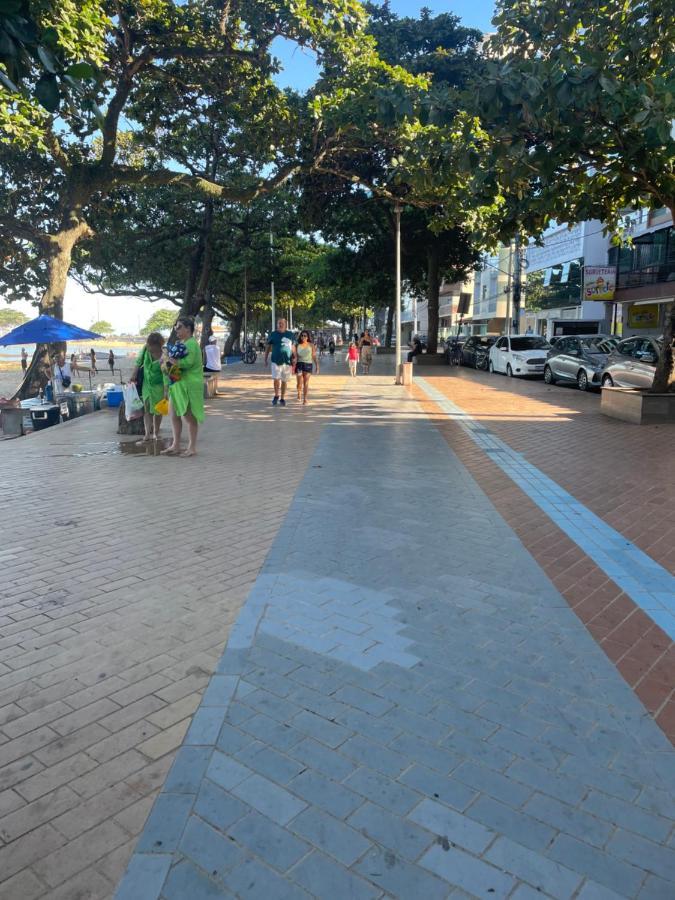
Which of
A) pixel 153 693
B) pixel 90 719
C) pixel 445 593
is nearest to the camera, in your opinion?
pixel 90 719

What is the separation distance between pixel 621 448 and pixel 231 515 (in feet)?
19.8

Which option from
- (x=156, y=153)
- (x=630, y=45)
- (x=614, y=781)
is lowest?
(x=614, y=781)

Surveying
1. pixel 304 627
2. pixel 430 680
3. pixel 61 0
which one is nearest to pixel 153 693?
pixel 304 627

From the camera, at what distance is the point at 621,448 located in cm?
934

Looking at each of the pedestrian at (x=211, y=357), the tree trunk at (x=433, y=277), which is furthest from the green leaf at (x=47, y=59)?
the tree trunk at (x=433, y=277)

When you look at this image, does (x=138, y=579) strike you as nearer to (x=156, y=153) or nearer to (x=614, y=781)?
(x=614, y=781)

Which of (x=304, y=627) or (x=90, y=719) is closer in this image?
(x=90, y=719)

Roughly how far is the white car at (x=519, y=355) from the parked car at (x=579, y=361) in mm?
611

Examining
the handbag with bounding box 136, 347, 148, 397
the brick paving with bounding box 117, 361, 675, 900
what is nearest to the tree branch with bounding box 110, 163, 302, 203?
the handbag with bounding box 136, 347, 148, 397

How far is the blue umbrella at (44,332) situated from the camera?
1391 centimetres

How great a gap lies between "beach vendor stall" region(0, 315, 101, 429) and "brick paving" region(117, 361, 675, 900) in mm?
9867

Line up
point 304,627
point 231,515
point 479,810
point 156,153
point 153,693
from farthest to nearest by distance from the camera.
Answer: point 156,153 → point 231,515 → point 304,627 → point 153,693 → point 479,810

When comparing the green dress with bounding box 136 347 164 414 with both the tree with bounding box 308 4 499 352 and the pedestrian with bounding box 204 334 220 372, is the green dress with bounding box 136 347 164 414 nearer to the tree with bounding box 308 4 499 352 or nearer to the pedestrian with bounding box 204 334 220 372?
the tree with bounding box 308 4 499 352

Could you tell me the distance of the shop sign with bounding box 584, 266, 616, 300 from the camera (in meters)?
32.0
